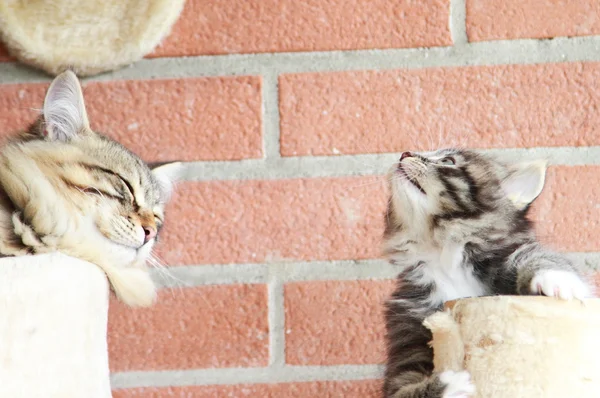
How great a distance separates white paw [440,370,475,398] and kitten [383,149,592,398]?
0.48 feet

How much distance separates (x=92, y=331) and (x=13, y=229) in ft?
0.59

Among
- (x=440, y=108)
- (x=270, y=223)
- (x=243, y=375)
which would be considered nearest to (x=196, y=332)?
(x=243, y=375)

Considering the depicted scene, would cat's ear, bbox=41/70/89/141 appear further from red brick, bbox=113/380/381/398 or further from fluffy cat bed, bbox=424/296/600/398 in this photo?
fluffy cat bed, bbox=424/296/600/398

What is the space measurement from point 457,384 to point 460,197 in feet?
1.12

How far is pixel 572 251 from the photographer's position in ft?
3.52

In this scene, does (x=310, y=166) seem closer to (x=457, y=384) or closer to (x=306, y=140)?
(x=306, y=140)

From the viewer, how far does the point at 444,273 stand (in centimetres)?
88

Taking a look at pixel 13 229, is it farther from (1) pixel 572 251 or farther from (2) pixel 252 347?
(1) pixel 572 251

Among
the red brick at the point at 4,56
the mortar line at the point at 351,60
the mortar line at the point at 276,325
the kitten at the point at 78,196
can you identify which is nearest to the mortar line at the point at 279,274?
the mortar line at the point at 276,325

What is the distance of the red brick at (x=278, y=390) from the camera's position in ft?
3.55

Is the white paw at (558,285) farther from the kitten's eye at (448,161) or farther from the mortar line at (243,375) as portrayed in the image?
the mortar line at (243,375)

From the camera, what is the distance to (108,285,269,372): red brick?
108 cm

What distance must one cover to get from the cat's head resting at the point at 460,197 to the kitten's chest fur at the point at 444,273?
0.02 m

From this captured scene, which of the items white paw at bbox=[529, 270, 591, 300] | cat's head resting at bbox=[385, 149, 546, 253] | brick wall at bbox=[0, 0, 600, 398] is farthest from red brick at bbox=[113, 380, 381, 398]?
white paw at bbox=[529, 270, 591, 300]
